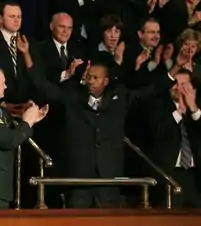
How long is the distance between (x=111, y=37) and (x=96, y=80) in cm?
57

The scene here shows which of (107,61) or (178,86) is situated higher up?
(107,61)

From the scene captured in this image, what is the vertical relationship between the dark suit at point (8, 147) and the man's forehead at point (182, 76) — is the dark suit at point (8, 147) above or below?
below

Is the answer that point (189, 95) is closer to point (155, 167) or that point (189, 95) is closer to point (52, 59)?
point (155, 167)

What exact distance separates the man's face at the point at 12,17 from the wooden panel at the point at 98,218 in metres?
1.30

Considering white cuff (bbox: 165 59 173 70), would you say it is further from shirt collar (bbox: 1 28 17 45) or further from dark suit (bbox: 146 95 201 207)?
shirt collar (bbox: 1 28 17 45)

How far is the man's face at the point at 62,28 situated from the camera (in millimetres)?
5859

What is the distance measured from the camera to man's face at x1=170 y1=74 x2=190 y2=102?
604 cm

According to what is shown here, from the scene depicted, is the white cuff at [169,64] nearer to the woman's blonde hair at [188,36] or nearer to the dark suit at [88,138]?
the woman's blonde hair at [188,36]

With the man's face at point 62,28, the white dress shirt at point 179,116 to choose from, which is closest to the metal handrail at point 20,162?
the man's face at point 62,28

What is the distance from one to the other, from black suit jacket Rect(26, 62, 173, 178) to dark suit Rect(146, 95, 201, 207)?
0.42 metres

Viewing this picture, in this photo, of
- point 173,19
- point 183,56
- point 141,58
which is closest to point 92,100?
point 141,58

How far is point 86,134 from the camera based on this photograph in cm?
559

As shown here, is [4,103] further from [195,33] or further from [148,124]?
[195,33]

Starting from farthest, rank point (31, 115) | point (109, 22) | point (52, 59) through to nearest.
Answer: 1. point (109, 22)
2. point (52, 59)
3. point (31, 115)
